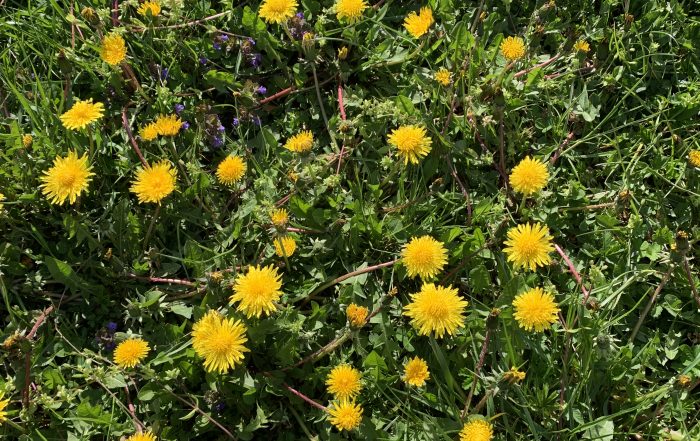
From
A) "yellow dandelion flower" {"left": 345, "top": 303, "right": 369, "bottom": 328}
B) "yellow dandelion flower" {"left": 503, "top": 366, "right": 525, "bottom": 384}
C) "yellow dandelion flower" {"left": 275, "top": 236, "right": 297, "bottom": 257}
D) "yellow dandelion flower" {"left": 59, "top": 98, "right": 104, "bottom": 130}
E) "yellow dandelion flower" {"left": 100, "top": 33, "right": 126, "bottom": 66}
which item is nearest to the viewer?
"yellow dandelion flower" {"left": 503, "top": 366, "right": 525, "bottom": 384}

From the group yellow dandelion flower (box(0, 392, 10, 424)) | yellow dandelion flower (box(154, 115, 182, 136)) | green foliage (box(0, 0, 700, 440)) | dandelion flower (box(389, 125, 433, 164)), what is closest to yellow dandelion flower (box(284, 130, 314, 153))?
green foliage (box(0, 0, 700, 440))

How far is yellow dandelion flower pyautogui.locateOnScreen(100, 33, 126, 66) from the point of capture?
8.37ft

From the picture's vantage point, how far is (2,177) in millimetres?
2385

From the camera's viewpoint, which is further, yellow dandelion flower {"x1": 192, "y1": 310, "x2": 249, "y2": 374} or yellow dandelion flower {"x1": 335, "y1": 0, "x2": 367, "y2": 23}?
yellow dandelion flower {"x1": 335, "y1": 0, "x2": 367, "y2": 23}

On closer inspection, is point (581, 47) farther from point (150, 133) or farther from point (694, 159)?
point (150, 133)

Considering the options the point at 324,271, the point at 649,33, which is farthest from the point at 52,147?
the point at 649,33

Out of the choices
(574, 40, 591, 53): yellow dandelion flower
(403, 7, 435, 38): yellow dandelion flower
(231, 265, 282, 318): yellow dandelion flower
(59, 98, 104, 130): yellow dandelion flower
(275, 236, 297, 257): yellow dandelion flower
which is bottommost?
(231, 265, 282, 318): yellow dandelion flower

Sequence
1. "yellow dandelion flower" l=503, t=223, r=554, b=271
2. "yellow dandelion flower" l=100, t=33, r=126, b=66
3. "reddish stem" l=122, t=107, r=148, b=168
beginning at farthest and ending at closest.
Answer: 1. "yellow dandelion flower" l=100, t=33, r=126, b=66
2. "reddish stem" l=122, t=107, r=148, b=168
3. "yellow dandelion flower" l=503, t=223, r=554, b=271

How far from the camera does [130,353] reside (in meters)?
2.06

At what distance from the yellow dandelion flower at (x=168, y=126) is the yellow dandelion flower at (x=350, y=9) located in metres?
0.83

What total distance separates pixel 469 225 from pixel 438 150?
0.34 meters

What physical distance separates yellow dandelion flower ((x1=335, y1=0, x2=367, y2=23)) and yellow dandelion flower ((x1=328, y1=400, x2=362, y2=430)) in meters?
1.57

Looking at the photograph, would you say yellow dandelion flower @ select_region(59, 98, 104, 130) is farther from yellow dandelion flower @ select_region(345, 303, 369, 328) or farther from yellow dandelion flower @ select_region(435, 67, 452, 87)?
yellow dandelion flower @ select_region(435, 67, 452, 87)

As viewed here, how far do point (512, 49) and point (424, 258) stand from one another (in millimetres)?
1052
